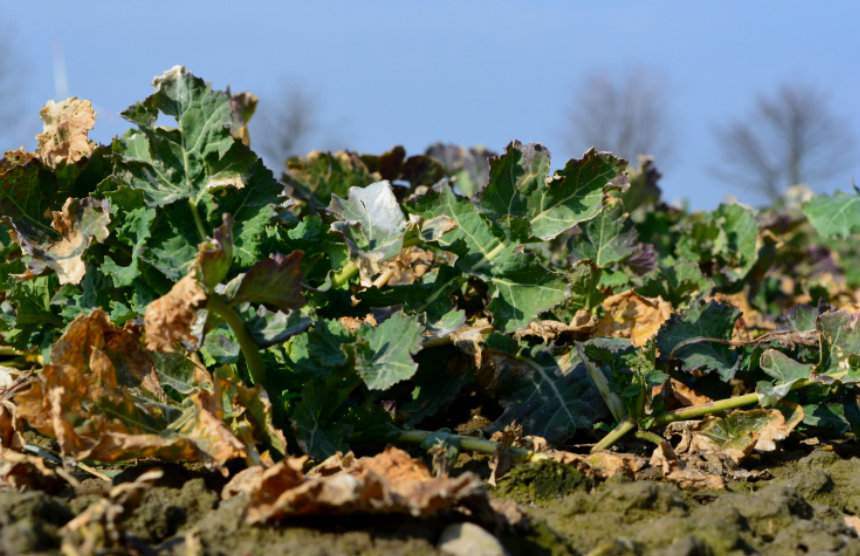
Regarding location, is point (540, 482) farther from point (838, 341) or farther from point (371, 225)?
point (838, 341)

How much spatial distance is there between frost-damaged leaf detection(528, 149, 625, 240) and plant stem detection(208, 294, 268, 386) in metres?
0.83

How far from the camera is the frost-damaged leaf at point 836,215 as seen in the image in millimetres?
4344

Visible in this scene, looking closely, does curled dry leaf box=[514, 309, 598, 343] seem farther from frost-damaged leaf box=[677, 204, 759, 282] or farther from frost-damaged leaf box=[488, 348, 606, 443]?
frost-damaged leaf box=[677, 204, 759, 282]

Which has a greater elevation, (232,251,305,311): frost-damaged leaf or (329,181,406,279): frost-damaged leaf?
(329,181,406,279): frost-damaged leaf

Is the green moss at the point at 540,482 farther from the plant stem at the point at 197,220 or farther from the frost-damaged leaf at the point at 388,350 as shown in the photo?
the plant stem at the point at 197,220

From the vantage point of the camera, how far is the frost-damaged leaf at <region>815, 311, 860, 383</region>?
2.96 meters

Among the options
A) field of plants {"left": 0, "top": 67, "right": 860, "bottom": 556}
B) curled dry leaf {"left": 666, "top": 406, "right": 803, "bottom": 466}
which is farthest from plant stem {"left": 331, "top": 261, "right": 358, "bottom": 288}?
curled dry leaf {"left": 666, "top": 406, "right": 803, "bottom": 466}

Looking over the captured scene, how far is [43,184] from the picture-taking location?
2859 mm

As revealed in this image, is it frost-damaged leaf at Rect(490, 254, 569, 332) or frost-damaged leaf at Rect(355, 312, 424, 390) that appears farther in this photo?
frost-damaged leaf at Rect(490, 254, 569, 332)

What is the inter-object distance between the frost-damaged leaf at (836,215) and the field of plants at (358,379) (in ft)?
3.49

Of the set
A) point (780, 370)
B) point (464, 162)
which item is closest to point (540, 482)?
point (780, 370)

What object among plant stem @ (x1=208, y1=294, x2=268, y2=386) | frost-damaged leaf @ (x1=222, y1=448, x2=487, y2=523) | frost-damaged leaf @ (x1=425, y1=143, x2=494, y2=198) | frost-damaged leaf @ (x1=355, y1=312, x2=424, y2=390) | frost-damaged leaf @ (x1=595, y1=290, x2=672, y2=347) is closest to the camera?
frost-damaged leaf @ (x1=222, y1=448, x2=487, y2=523)

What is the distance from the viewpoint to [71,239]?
8.68ft

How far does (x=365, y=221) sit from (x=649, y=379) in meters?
0.87
